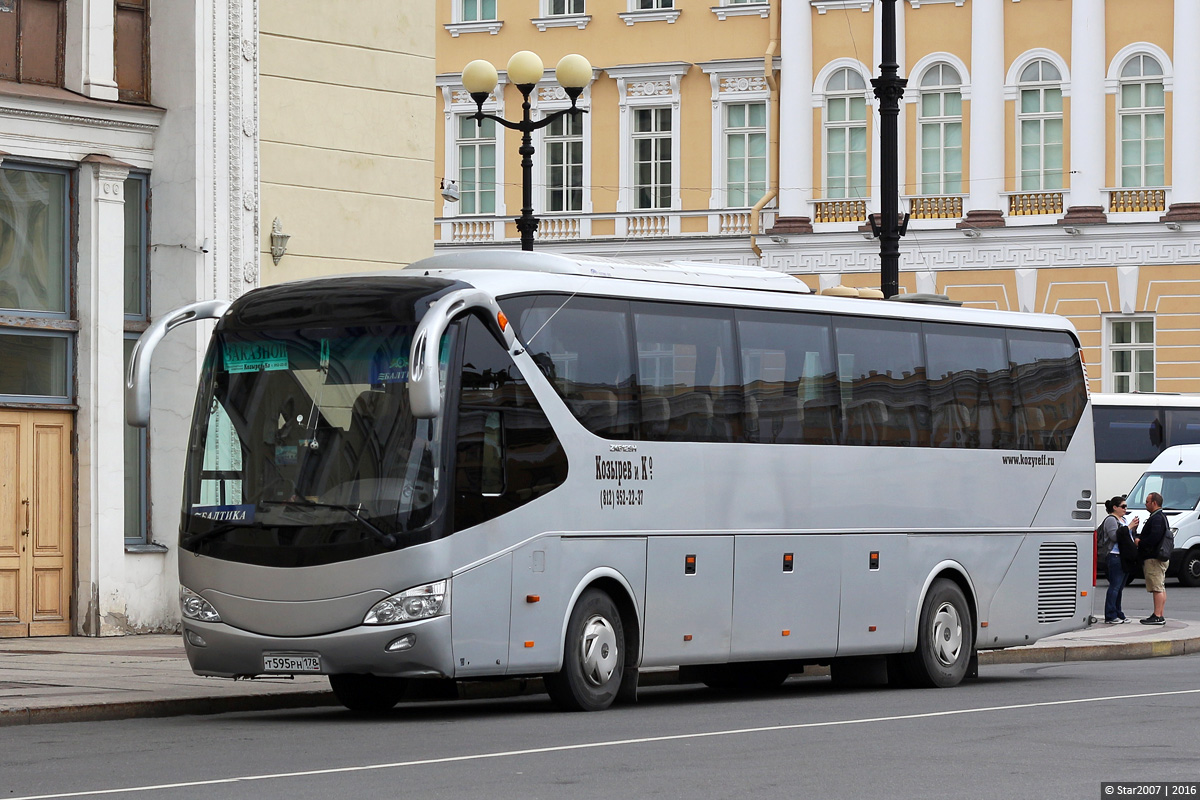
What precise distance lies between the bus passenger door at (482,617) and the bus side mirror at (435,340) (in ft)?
3.99

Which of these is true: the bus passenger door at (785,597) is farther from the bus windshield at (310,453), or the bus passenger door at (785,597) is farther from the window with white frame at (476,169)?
the window with white frame at (476,169)

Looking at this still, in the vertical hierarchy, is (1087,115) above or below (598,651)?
above

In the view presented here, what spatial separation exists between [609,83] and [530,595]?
120ft

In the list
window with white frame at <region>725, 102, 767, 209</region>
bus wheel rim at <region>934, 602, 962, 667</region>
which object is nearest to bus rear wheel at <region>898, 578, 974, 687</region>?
bus wheel rim at <region>934, 602, 962, 667</region>

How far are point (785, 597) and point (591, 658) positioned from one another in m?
2.54

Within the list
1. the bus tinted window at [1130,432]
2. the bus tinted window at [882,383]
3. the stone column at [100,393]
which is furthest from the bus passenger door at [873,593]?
the bus tinted window at [1130,432]

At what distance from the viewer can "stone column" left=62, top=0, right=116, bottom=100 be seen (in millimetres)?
22219

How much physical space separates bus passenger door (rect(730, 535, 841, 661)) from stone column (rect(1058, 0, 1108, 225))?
3002 centimetres

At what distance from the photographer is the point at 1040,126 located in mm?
47094

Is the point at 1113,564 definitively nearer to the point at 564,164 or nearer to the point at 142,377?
the point at 142,377

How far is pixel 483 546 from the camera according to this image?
14672 millimetres

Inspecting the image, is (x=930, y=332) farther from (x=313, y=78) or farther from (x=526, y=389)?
(x=313, y=78)

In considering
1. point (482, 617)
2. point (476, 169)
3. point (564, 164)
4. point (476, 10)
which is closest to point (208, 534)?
point (482, 617)

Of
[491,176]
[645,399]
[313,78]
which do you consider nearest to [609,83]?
[491,176]
